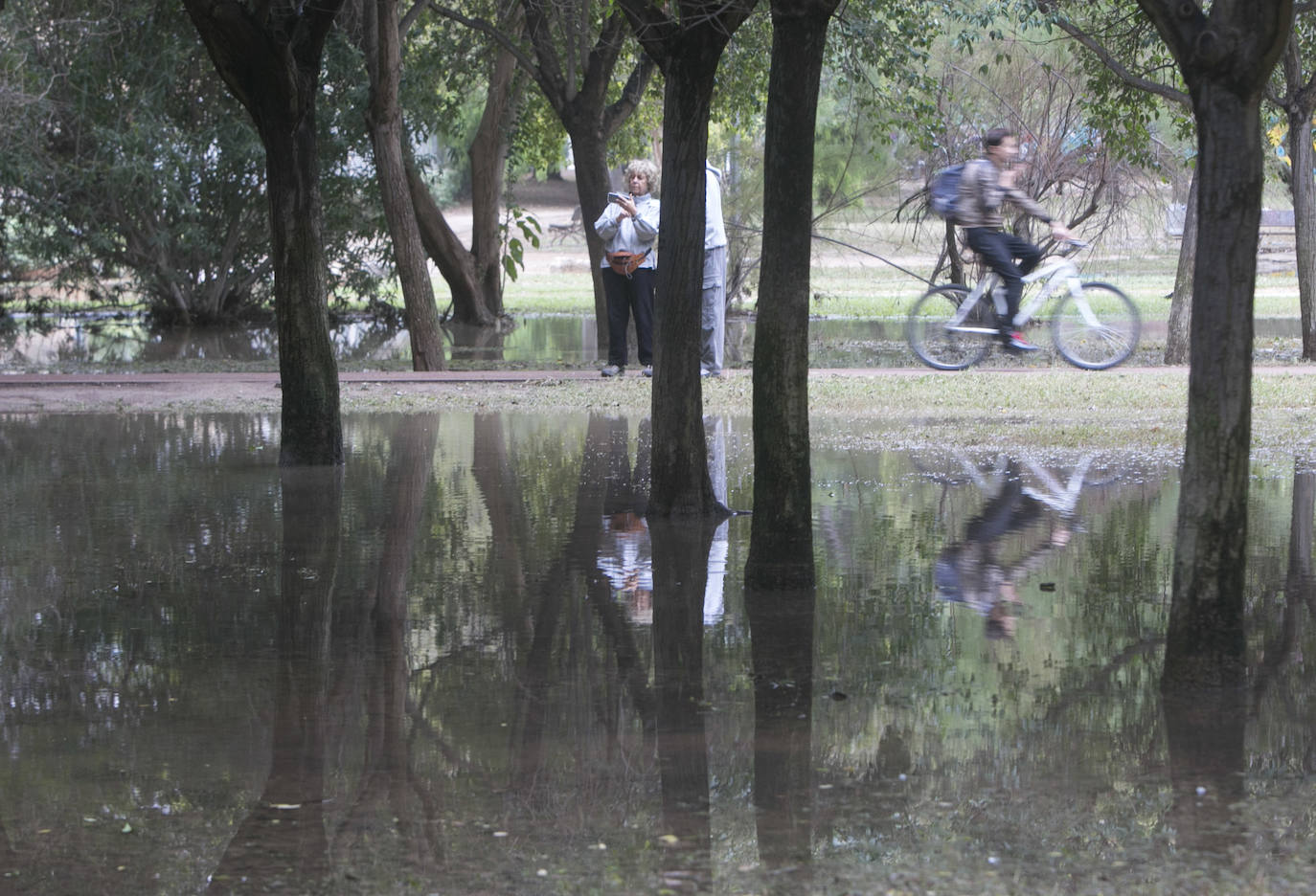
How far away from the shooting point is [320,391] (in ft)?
33.0

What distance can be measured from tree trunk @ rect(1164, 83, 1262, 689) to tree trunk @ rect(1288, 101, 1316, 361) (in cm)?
1344

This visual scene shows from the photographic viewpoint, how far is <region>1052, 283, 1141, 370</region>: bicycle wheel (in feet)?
44.8

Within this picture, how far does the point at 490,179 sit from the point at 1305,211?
14.0 metres

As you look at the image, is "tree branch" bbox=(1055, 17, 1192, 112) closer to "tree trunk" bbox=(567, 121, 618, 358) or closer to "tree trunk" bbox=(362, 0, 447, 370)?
"tree trunk" bbox=(567, 121, 618, 358)

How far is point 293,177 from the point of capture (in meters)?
9.68

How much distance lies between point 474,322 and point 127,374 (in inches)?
433

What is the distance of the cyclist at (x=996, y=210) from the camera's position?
12142 millimetres

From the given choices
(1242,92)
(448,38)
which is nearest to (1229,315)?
(1242,92)

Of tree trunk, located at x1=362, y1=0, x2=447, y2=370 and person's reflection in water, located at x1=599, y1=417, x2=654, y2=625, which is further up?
tree trunk, located at x1=362, y1=0, x2=447, y2=370

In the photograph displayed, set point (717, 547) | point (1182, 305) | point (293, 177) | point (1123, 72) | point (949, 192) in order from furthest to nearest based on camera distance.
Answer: point (1182, 305) < point (1123, 72) < point (949, 192) < point (293, 177) < point (717, 547)

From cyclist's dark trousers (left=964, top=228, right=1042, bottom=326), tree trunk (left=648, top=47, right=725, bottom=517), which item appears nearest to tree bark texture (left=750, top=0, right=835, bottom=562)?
tree trunk (left=648, top=47, right=725, bottom=517)

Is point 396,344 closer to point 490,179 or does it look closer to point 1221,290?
point 490,179

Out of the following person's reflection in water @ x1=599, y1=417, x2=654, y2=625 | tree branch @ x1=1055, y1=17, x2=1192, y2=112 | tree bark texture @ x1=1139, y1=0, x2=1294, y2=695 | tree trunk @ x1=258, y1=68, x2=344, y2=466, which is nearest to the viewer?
tree bark texture @ x1=1139, y1=0, x2=1294, y2=695

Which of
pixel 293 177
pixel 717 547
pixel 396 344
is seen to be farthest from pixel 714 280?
pixel 396 344
